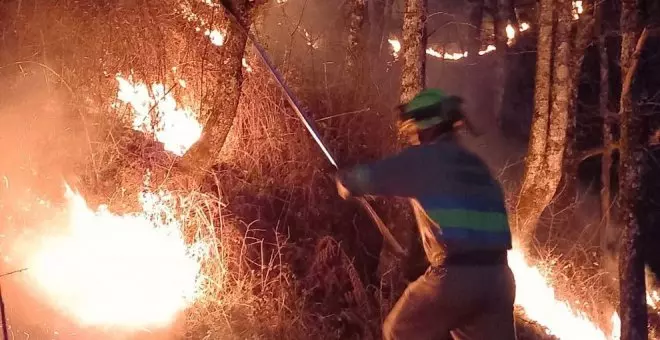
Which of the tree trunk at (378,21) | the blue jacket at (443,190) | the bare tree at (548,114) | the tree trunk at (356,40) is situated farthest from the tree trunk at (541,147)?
the tree trunk at (378,21)

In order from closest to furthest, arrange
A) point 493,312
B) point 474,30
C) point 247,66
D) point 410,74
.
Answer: point 493,312, point 410,74, point 247,66, point 474,30

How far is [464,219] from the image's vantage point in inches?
153

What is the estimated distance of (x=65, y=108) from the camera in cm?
820

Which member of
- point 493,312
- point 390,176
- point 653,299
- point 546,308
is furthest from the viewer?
point 653,299

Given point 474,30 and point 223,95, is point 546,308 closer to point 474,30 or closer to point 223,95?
point 223,95

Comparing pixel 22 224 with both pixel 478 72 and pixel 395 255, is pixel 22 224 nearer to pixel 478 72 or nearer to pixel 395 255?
pixel 395 255

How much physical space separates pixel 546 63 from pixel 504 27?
8.74 m

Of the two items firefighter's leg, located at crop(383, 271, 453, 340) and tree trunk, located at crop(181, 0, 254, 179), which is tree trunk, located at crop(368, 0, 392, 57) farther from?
firefighter's leg, located at crop(383, 271, 453, 340)

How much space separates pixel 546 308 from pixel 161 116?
5.01 metres

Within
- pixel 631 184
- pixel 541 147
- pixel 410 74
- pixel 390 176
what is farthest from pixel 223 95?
pixel 631 184

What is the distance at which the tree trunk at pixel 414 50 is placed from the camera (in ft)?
24.3

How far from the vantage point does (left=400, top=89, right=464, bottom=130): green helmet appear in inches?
159

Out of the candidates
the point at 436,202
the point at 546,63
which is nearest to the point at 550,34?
the point at 546,63

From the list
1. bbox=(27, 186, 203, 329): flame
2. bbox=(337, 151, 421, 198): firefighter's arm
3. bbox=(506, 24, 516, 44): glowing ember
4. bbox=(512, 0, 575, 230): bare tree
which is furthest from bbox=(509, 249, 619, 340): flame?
bbox=(506, 24, 516, 44): glowing ember
